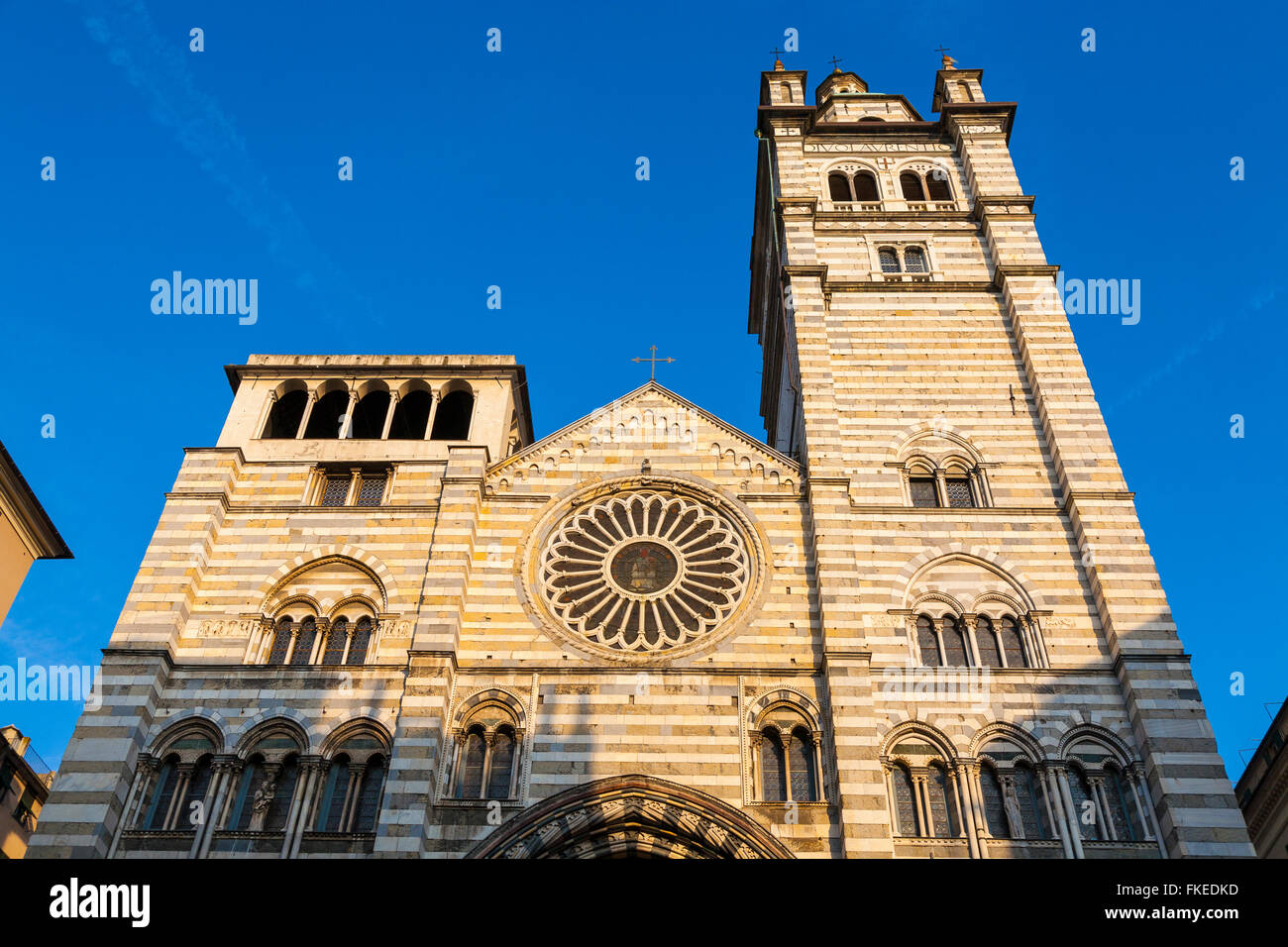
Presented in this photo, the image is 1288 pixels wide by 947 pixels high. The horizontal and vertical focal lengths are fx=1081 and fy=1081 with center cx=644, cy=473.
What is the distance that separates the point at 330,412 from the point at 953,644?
13.5 meters

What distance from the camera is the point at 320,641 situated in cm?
1861

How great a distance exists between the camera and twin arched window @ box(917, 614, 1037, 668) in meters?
18.4

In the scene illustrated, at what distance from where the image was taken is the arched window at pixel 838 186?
2862 centimetres

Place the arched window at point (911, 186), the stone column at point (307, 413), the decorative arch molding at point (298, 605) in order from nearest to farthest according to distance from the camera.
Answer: the decorative arch molding at point (298, 605) → the stone column at point (307, 413) → the arched window at point (911, 186)

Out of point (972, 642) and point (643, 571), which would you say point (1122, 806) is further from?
point (643, 571)

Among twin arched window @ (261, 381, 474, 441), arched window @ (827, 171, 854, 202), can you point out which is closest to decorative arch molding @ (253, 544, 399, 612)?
twin arched window @ (261, 381, 474, 441)

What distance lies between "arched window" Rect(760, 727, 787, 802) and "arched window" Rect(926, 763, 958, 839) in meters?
2.26

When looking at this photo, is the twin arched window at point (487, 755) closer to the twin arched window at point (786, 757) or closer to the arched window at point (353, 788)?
the arched window at point (353, 788)

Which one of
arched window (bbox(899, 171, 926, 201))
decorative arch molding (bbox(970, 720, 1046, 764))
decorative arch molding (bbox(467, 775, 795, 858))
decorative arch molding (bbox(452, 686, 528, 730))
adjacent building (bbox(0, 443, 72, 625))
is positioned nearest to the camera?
decorative arch molding (bbox(467, 775, 795, 858))

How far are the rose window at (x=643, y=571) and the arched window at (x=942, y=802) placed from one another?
434 cm

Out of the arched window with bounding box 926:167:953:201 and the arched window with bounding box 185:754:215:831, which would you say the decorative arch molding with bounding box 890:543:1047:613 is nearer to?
the arched window with bounding box 185:754:215:831

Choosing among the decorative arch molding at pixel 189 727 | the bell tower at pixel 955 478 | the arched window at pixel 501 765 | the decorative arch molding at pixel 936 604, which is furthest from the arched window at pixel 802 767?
the decorative arch molding at pixel 189 727
